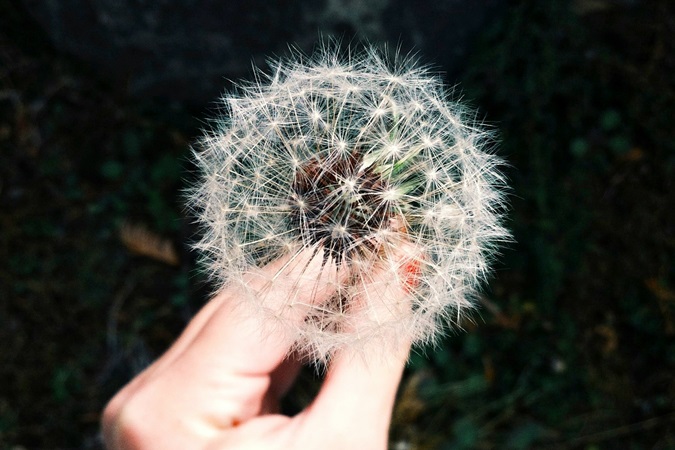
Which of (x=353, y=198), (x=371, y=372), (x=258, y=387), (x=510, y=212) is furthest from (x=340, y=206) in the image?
(x=510, y=212)

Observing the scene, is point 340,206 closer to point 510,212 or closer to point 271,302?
point 271,302

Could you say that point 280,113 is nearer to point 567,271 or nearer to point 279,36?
point 279,36

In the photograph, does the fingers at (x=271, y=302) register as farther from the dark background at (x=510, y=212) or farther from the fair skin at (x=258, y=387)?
the dark background at (x=510, y=212)

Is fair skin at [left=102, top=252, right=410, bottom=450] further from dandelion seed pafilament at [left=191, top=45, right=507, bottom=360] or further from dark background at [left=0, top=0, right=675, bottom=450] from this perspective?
dark background at [left=0, top=0, right=675, bottom=450]

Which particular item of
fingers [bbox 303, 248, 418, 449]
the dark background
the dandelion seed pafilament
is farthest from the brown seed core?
the dark background

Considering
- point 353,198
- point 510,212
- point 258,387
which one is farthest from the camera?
point 510,212

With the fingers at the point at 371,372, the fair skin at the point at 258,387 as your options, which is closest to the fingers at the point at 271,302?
the fair skin at the point at 258,387

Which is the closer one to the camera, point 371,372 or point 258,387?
point 371,372

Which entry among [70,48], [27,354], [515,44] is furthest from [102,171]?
[515,44]
